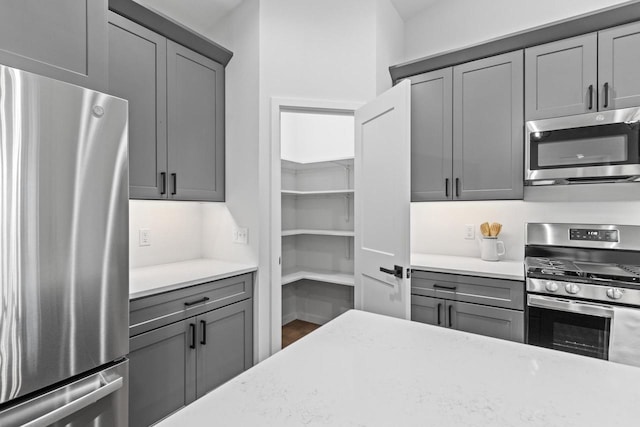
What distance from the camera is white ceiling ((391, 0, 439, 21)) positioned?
9.09 feet

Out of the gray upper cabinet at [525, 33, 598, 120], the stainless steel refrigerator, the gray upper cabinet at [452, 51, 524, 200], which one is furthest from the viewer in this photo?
the gray upper cabinet at [452, 51, 524, 200]

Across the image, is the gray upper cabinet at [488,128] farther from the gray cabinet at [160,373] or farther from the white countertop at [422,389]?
the gray cabinet at [160,373]

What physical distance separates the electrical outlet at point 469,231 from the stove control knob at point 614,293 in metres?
0.99

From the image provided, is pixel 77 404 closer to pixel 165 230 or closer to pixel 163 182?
pixel 163 182

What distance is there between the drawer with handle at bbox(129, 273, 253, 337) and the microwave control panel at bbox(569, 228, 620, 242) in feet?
7.51

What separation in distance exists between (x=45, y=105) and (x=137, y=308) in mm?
1021

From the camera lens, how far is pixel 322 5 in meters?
2.47

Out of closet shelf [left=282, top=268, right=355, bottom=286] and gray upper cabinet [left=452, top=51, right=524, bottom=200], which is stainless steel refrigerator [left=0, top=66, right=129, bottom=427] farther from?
gray upper cabinet [left=452, top=51, right=524, bottom=200]

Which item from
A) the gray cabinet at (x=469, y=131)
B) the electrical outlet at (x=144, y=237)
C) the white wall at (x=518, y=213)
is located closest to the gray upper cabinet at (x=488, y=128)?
the gray cabinet at (x=469, y=131)

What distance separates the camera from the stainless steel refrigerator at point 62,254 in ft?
3.11

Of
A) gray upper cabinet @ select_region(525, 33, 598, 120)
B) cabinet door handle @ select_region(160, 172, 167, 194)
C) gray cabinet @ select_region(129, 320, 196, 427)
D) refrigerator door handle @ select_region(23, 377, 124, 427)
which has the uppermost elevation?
gray upper cabinet @ select_region(525, 33, 598, 120)

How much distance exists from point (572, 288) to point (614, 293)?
173 mm

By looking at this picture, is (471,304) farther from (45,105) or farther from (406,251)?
(45,105)

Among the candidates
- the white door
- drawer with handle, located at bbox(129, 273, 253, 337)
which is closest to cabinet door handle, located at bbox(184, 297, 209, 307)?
drawer with handle, located at bbox(129, 273, 253, 337)
